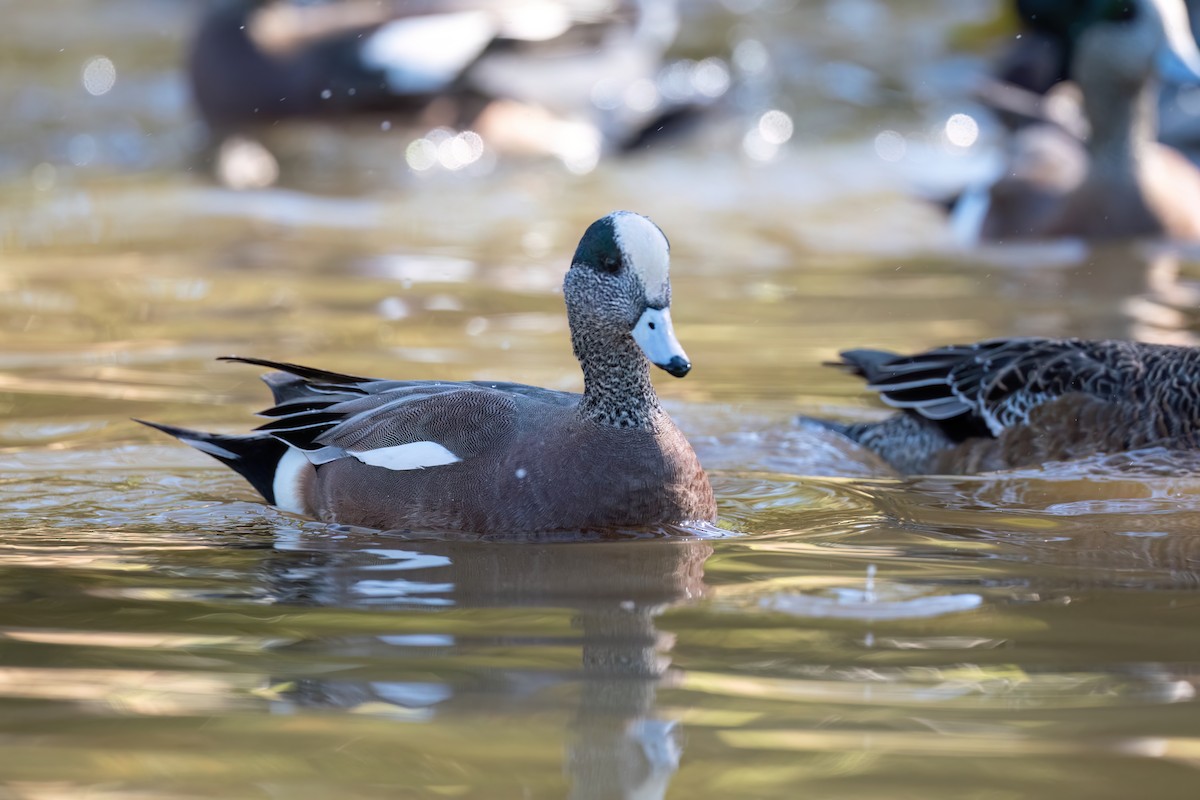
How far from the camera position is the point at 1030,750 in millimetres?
3088

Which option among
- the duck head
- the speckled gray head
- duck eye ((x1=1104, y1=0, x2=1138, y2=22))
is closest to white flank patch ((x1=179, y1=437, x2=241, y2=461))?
the speckled gray head

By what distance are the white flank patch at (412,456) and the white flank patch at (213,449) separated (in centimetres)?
60

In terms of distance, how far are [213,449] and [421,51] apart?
296 inches

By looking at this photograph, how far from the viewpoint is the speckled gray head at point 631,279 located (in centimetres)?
450

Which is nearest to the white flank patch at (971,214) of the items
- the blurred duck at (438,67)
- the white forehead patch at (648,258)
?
the blurred duck at (438,67)

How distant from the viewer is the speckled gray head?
4.50 meters

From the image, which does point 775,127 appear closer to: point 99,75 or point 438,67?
point 438,67

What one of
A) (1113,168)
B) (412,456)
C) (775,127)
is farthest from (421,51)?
(412,456)

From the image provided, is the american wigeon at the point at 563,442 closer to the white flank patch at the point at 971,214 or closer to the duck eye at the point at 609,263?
the duck eye at the point at 609,263

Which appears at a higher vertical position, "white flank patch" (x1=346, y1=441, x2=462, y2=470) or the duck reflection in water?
"white flank patch" (x1=346, y1=441, x2=462, y2=470)

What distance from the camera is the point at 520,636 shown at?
12.4 ft

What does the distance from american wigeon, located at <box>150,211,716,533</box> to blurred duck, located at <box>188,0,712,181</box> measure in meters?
7.33

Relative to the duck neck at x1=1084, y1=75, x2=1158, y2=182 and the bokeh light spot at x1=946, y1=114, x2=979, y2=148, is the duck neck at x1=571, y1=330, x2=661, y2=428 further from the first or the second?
the bokeh light spot at x1=946, y1=114, x2=979, y2=148

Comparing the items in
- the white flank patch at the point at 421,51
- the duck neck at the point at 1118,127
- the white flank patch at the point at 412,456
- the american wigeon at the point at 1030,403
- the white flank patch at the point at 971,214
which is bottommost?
the white flank patch at the point at 412,456
